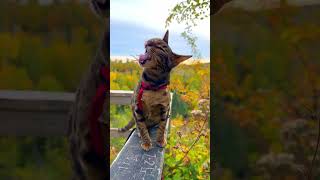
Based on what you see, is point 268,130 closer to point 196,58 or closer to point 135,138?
point 196,58

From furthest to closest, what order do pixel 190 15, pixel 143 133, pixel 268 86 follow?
1. pixel 143 133
2. pixel 190 15
3. pixel 268 86

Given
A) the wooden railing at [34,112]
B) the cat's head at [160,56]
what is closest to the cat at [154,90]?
the cat's head at [160,56]

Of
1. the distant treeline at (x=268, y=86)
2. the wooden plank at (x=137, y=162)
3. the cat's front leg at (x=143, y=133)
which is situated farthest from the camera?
the cat's front leg at (x=143, y=133)

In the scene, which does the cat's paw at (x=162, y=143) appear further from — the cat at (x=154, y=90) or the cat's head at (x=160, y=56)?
the cat's head at (x=160, y=56)

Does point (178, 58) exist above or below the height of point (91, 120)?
above

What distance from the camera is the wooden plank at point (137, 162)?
1.34 m

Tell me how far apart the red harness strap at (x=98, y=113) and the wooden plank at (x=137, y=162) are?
24cm

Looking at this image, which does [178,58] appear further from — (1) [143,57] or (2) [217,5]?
(2) [217,5]

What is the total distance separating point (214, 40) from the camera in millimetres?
1144

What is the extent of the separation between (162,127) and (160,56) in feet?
1.07

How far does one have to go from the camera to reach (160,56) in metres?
1.38

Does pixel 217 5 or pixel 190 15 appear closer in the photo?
pixel 217 5

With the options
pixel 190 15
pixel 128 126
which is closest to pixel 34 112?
pixel 128 126

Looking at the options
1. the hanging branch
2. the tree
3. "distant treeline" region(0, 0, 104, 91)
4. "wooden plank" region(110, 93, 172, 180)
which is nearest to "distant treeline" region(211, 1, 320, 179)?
the hanging branch
